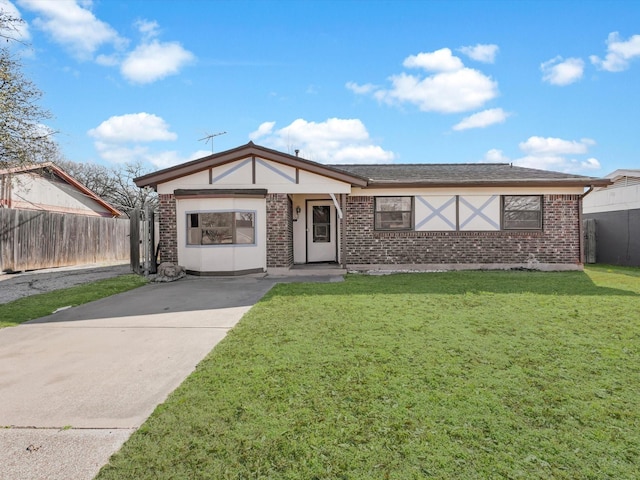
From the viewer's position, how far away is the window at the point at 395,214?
1250 centimetres

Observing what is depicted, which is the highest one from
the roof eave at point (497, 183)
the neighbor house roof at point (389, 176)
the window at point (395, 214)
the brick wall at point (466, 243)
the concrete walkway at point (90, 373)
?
the neighbor house roof at point (389, 176)

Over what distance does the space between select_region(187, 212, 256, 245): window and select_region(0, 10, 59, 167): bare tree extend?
399 cm

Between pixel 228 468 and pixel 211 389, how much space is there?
1209 mm

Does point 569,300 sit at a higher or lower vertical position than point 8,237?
lower

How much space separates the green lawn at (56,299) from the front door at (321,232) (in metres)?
5.63

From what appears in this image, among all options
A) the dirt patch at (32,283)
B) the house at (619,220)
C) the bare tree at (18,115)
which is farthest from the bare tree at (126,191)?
the house at (619,220)

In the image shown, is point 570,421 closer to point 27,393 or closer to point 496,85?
point 27,393

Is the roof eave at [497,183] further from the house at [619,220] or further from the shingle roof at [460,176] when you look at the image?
the house at [619,220]

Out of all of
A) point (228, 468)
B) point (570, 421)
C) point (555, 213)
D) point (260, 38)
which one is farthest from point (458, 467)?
point (260, 38)

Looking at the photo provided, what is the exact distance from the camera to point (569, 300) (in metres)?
7.29

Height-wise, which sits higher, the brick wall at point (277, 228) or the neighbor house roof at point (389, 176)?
the neighbor house roof at point (389, 176)

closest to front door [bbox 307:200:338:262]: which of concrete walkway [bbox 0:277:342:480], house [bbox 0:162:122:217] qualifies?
concrete walkway [bbox 0:277:342:480]

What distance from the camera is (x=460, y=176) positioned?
12.7 meters

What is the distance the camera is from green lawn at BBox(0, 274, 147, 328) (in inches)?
259
